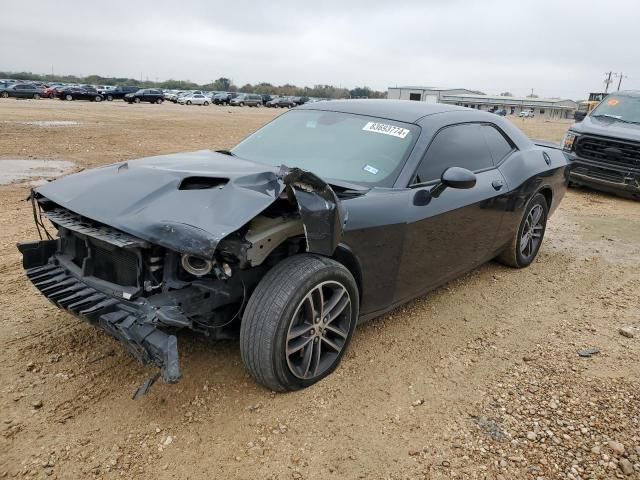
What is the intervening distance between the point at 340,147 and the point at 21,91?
152 feet

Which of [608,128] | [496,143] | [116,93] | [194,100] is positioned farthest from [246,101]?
[496,143]

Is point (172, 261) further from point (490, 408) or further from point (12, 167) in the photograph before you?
point (12, 167)

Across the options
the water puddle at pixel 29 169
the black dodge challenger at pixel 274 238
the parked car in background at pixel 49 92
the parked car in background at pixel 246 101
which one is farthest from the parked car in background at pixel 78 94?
the black dodge challenger at pixel 274 238

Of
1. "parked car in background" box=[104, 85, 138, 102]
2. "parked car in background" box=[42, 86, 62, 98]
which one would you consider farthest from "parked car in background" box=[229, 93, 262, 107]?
"parked car in background" box=[42, 86, 62, 98]

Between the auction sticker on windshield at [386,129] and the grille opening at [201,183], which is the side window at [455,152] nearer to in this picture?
the auction sticker on windshield at [386,129]

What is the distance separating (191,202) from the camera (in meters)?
2.58

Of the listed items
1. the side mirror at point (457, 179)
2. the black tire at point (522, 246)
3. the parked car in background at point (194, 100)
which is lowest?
the parked car in background at point (194, 100)

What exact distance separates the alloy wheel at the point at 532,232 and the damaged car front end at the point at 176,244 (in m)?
2.94

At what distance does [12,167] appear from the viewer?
8805mm

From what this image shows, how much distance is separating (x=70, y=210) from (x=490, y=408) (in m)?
2.59

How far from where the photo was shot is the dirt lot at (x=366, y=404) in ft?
7.65

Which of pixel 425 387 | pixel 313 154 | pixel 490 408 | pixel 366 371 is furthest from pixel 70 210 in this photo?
pixel 490 408

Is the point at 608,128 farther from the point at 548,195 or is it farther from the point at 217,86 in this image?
the point at 217,86

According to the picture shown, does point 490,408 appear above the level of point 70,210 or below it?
below
